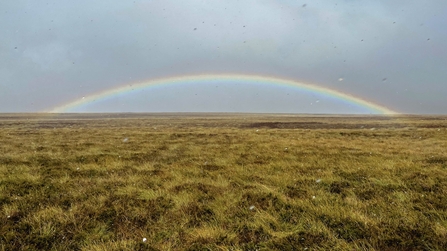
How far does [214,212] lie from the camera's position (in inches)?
231

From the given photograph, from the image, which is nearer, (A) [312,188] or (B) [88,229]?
(B) [88,229]

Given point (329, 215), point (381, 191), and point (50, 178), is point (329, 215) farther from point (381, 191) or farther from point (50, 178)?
point (50, 178)

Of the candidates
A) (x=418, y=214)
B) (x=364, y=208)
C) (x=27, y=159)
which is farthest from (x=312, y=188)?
(x=27, y=159)

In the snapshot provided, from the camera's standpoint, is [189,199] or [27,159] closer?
[189,199]

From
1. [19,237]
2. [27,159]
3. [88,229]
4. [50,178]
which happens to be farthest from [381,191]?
[27,159]

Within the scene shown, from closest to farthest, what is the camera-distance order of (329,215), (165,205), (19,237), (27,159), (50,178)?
(19,237) → (329,215) → (165,205) → (50,178) → (27,159)

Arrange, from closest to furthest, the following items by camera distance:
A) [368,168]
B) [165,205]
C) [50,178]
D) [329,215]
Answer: [329,215], [165,205], [50,178], [368,168]

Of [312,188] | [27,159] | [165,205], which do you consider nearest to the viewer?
[165,205]

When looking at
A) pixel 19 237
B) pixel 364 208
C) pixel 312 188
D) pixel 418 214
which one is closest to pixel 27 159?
pixel 19 237

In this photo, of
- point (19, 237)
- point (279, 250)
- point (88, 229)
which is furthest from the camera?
point (88, 229)

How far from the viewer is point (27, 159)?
41.3 ft

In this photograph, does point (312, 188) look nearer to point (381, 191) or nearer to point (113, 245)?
point (381, 191)

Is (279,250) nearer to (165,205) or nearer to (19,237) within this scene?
(165,205)

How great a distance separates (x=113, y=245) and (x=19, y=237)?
77.3 inches
